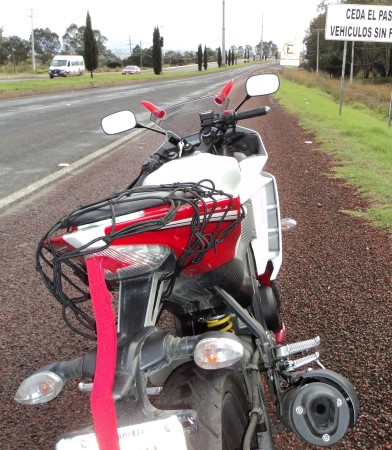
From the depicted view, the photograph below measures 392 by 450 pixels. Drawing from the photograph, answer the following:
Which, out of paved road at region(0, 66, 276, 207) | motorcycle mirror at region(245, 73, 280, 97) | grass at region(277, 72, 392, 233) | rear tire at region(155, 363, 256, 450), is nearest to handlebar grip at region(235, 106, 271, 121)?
motorcycle mirror at region(245, 73, 280, 97)

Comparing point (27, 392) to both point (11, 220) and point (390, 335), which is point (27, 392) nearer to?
point (390, 335)

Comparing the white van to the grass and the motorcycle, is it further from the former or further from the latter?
the motorcycle

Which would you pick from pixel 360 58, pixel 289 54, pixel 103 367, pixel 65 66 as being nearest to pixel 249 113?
pixel 103 367

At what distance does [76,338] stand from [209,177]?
171cm

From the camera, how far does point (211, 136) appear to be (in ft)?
8.69

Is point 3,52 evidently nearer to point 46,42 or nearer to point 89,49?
point 46,42

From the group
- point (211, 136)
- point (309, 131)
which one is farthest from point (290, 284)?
point (309, 131)

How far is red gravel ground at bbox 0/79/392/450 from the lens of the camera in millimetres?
2244

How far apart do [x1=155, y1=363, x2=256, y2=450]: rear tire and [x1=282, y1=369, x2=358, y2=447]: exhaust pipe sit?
0.16 m

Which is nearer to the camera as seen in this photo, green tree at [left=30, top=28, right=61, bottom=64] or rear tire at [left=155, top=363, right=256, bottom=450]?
rear tire at [left=155, top=363, right=256, bottom=450]

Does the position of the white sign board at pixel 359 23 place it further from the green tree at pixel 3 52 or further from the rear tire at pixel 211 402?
the green tree at pixel 3 52

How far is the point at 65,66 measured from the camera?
44812 millimetres

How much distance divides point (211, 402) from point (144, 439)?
12.3 inches

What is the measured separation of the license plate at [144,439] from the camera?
113 centimetres
